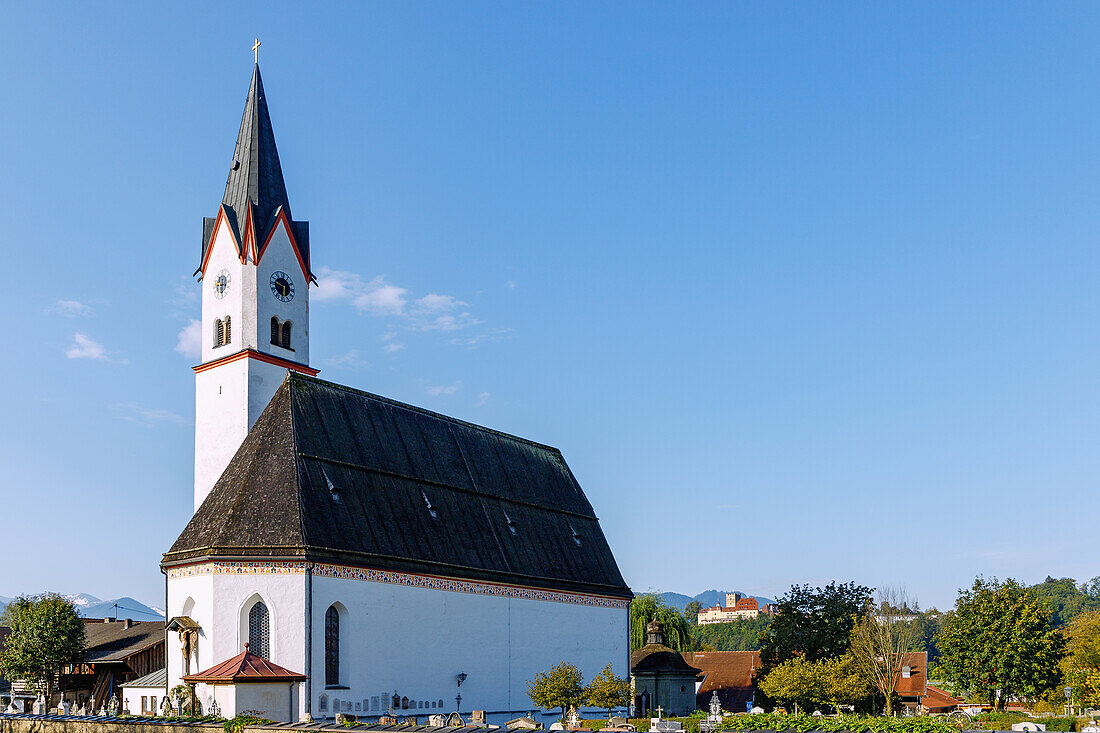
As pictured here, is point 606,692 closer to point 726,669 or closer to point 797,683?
point 797,683

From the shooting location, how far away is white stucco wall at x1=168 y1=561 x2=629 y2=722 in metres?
39.6

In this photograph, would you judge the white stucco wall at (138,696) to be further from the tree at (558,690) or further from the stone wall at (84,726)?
the tree at (558,690)

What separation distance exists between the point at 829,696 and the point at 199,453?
109ft

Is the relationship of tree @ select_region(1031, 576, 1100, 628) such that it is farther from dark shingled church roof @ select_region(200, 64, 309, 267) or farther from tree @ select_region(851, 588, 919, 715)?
→ dark shingled church roof @ select_region(200, 64, 309, 267)

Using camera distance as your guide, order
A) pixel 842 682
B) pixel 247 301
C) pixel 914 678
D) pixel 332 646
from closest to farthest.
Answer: pixel 332 646 → pixel 247 301 → pixel 842 682 → pixel 914 678

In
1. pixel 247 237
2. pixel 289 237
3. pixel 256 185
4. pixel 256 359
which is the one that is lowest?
pixel 256 359

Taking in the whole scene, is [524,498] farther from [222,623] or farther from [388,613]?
[222,623]

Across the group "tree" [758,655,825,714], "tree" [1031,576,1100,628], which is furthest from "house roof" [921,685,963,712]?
"tree" [1031,576,1100,628]

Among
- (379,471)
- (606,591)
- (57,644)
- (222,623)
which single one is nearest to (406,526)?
(379,471)

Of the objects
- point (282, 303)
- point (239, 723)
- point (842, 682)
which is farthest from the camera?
point (842, 682)

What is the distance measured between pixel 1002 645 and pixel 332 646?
36168 mm

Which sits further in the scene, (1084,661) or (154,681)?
(1084,661)

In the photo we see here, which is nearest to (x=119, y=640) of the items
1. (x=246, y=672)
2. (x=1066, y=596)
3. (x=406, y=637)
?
(x=406, y=637)

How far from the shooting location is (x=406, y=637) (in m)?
44.2
